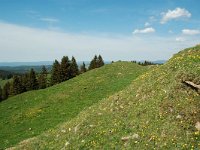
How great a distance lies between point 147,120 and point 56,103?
2642 centimetres

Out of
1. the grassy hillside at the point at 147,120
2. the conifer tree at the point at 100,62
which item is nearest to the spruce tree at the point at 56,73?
the conifer tree at the point at 100,62

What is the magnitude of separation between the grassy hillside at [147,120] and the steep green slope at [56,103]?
8377mm

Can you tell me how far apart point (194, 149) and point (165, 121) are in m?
3.48

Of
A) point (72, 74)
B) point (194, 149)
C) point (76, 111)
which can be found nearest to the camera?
point (194, 149)

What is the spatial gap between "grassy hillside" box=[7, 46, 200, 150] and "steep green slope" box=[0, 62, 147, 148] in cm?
838

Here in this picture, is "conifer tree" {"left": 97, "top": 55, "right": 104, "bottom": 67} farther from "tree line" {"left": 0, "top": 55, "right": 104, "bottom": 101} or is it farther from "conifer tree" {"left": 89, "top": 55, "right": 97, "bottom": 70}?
"conifer tree" {"left": 89, "top": 55, "right": 97, "bottom": 70}

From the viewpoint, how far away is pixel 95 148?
64.8 feet

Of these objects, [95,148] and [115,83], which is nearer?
[95,148]

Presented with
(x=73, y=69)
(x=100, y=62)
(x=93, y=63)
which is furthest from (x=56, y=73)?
(x=100, y=62)

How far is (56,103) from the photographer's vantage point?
44.9 meters

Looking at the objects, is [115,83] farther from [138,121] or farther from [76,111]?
[138,121]

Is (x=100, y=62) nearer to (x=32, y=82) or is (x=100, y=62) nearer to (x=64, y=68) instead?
(x=64, y=68)

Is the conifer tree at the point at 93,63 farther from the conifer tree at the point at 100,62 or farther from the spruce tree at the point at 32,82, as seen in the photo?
the spruce tree at the point at 32,82

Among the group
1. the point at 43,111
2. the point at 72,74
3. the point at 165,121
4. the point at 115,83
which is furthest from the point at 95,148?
the point at 72,74
